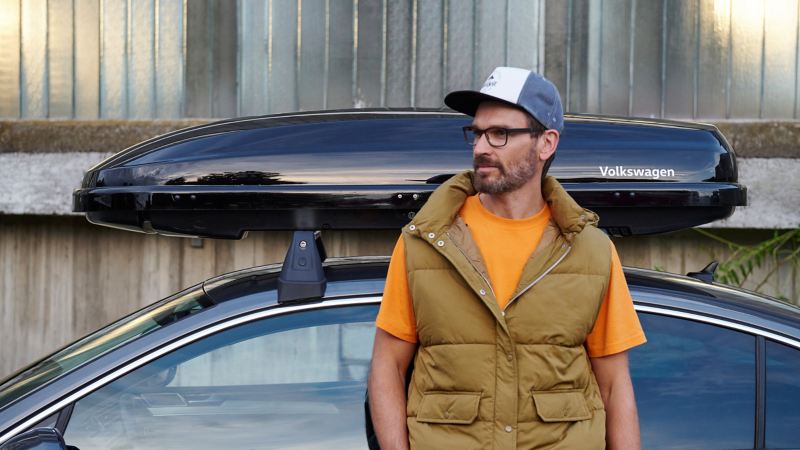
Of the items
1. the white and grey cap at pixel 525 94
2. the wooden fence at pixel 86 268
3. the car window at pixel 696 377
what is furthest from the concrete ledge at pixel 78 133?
the white and grey cap at pixel 525 94

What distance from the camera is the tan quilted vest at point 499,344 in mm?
2529

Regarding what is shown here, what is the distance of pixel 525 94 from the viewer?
2.62 meters

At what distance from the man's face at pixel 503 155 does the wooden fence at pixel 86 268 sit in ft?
14.4

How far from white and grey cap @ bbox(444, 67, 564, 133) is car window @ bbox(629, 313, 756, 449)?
734 millimetres

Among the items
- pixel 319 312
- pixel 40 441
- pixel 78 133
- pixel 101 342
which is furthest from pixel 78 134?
pixel 40 441

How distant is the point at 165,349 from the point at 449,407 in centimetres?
85

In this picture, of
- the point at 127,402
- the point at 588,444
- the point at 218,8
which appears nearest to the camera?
the point at 588,444

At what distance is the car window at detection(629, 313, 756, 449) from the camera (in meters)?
3.06

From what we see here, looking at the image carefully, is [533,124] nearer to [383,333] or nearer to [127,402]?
[383,333]

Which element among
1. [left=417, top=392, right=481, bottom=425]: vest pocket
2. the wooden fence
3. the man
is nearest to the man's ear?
the man

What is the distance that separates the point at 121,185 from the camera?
323 centimetres

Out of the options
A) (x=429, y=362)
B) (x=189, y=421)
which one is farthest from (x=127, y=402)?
(x=429, y=362)

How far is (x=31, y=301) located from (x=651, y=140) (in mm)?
5361

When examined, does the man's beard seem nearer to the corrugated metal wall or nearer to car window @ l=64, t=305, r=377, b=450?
car window @ l=64, t=305, r=377, b=450
